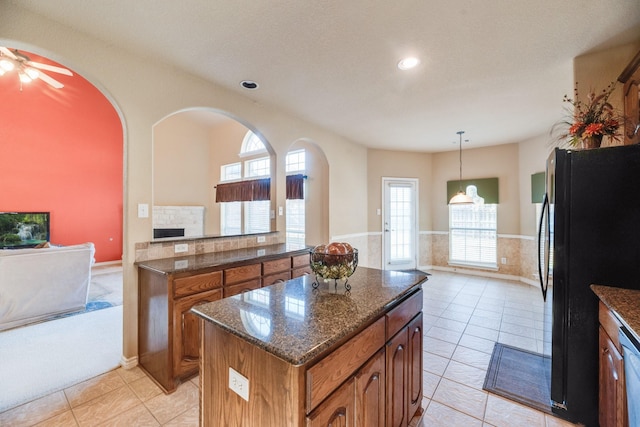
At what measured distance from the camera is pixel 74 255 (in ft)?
11.2

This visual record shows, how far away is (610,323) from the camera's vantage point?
1.43m

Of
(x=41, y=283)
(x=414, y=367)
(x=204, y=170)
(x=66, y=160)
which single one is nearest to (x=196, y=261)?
(x=414, y=367)

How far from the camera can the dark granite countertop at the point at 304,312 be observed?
917mm

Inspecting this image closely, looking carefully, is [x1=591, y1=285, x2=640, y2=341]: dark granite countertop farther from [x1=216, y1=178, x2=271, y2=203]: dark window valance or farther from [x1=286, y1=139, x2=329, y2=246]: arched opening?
[x1=216, y1=178, x2=271, y2=203]: dark window valance

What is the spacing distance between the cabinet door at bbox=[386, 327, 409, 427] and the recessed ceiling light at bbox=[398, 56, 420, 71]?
2182 millimetres

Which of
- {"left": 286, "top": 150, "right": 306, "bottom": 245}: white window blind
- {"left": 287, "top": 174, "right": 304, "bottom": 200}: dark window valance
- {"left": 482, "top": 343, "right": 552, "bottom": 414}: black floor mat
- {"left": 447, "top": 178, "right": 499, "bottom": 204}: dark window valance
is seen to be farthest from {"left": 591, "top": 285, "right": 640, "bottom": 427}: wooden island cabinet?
{"left": 447, "top": 178, "right": 499, "bottom": 204}: dark window valance

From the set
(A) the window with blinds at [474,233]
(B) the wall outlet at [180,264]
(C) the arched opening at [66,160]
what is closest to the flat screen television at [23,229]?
(C) the arched opening at [66,160]

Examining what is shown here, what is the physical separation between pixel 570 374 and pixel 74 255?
503 cm

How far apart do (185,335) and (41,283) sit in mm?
2556

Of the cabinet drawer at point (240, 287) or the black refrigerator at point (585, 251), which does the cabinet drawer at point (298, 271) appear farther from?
the black refrigerator at point (585, 251)

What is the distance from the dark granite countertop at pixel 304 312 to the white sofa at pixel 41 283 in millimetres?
3338

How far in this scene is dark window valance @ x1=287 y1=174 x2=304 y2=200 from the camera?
4785mm

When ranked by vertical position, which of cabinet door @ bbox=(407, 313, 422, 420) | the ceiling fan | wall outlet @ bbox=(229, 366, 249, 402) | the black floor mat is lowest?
the black floor mat

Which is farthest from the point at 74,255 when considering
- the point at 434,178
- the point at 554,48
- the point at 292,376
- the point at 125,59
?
the point at 434,178
